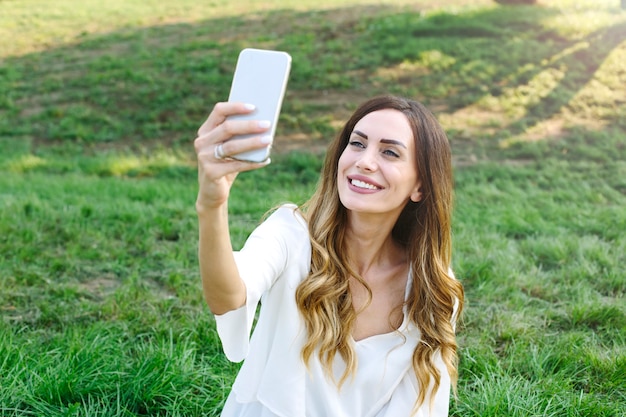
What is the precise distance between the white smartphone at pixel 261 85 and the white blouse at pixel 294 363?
0.52 m

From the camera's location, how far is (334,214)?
88.2 inches

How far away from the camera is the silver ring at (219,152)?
1547 mm

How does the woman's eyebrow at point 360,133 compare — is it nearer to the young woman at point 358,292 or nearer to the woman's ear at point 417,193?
the young woman at point 358,292

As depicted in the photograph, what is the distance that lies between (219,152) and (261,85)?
7.3 inches

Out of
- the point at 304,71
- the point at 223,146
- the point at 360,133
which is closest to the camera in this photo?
the point at 223,146

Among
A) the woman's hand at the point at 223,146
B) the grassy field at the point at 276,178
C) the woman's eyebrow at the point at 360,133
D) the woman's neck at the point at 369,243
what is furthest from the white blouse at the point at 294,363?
the grassy field at the point at 276,178

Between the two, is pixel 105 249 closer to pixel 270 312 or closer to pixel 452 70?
pixel 270 312

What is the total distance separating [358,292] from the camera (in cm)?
234

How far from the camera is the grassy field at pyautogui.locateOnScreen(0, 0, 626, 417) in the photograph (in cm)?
291

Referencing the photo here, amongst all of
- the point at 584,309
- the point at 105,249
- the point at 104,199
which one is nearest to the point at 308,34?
the point at 104,199

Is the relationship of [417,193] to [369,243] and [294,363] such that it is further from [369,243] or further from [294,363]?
[294,363]

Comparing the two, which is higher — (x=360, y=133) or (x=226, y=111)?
(x=226, y=111)

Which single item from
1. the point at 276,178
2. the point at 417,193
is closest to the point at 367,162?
the point at 417,193

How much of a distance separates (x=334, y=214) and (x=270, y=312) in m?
0.37
